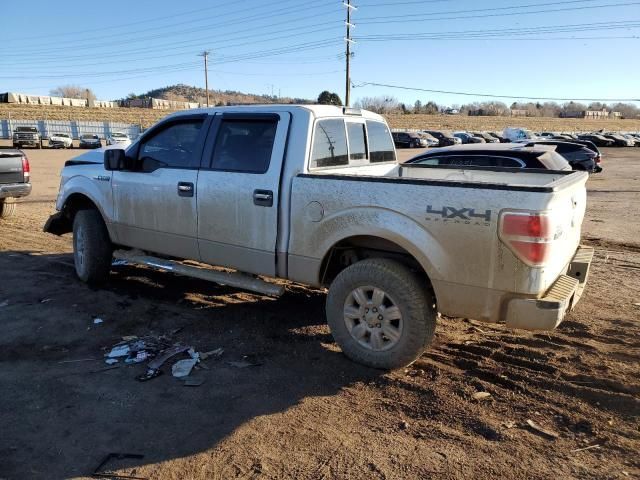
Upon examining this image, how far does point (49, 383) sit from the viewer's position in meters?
4.02

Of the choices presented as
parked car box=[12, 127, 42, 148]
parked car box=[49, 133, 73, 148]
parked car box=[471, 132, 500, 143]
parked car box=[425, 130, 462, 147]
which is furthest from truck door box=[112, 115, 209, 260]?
parked car box=[471, 132, 500, 143]

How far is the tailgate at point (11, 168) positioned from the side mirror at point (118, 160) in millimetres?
5134

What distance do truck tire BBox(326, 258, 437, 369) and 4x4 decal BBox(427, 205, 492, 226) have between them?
55 cm

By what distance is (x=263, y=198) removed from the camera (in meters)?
4.65

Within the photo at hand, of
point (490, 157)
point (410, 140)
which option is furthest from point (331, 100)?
point (490, 157)

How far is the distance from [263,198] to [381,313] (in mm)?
1441

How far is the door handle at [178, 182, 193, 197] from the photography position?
17.0 ft

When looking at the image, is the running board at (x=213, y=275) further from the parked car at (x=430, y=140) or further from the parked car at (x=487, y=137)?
the parked car at (x=487, y=137)

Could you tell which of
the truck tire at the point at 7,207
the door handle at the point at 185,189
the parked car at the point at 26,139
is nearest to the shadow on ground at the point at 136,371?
the door handle at the point at 185,189

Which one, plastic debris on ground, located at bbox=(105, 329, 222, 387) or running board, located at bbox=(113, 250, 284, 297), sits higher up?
running board, located at bbox=(113, 250, 284, 297)

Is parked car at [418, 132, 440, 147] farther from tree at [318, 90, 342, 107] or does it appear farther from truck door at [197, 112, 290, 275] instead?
truck door at [197, 112, 290, 275]

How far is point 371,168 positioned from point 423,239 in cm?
210

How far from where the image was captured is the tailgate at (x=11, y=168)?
963 centimetres

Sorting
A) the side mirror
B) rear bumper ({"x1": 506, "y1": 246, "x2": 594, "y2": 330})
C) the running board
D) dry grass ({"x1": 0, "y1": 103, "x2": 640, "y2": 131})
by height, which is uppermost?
dry grass ({"x1": 0, "y1": 103, "x2": 640, "y2": 131})
